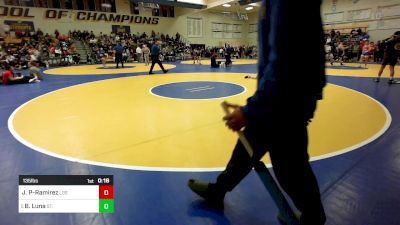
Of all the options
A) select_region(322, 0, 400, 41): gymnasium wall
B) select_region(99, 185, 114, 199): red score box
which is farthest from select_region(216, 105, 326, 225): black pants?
select_region(322, 0, 400, 41): gymnasium wall

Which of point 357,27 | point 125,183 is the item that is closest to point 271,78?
point 125,183

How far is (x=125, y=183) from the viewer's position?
2475 millimetres

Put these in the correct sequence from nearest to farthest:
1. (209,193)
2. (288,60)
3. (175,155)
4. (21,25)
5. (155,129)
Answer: (288,60) → (209,193) → (175,155) → (155,129) → (21,25)

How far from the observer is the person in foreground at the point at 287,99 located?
3.57 ft

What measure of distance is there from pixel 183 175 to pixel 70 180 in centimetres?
121

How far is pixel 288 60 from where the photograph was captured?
1.10 metres

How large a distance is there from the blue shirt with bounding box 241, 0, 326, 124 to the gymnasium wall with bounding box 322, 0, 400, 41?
67.0 ft

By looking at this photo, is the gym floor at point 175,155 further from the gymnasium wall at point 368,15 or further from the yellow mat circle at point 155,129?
the gymnasium wall at point 368,15

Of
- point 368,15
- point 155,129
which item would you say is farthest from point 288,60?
point 368,15

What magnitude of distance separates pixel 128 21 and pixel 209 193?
88.4ft

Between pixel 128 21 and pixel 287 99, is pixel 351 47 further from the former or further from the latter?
pixel 287 99

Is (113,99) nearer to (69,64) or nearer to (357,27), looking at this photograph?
(69,64)
